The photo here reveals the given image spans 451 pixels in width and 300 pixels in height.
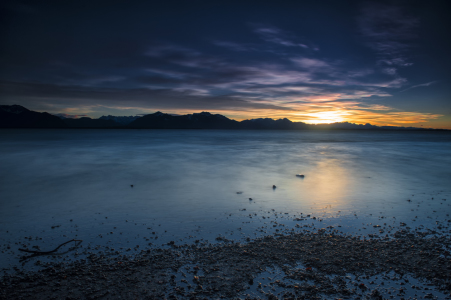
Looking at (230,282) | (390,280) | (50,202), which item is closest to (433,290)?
(390,280)

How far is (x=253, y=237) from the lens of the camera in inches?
286

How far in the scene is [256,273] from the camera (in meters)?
5.43

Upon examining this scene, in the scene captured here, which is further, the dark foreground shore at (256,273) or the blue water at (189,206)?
the blue water at (189,206)

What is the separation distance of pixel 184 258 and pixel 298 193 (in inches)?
327

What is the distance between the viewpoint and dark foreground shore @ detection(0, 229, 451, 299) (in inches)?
190

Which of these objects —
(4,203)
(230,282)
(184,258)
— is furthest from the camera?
(4,203)

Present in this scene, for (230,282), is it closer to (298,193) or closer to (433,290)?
(433,290)

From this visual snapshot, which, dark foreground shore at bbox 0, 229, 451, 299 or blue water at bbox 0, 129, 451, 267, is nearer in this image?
dark foreground shore at bbox 0, 229, 451, 299

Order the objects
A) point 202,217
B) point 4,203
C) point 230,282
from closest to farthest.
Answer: point 230,282 → point 202,217 → point 4,203

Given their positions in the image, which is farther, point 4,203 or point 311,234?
point 4,203

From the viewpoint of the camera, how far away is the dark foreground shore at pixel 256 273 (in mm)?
4828

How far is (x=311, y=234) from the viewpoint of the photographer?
24.1ft

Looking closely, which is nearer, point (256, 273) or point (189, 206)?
point (256, 273)

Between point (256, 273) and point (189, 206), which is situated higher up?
point (256, 273)
